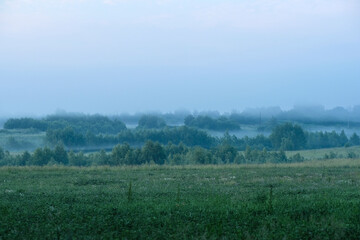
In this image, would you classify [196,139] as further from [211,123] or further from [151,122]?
[211,123]

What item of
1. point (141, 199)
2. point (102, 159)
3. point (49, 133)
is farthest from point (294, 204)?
point (49, 133)

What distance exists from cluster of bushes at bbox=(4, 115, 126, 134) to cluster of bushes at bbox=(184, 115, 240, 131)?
30.1 metres

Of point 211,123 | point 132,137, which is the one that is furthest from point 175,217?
point 211,123

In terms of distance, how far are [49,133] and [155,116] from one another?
6280cm

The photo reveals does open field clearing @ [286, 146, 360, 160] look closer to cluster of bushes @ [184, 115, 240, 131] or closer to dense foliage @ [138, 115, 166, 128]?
cluster of bushes @ [184, 115, 240, 131]

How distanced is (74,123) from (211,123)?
53806 mm

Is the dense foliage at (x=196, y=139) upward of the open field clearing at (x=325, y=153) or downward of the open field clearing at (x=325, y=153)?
upward

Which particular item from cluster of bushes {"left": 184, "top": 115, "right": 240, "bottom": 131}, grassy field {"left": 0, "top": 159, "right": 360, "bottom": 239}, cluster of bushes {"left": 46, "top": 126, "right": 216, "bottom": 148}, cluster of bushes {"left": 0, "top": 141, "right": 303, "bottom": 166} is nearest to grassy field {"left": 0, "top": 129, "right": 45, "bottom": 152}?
cluster of bushes {"left": 46, "top": 126, "right": 216, "bottom": 148}

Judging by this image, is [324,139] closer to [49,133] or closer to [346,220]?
[49,133]

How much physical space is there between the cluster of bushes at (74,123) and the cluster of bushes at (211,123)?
30129 millimetres

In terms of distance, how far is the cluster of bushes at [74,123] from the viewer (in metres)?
140

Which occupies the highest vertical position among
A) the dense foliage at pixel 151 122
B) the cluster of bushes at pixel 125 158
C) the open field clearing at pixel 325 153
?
the dense foliage at pixel 151 122

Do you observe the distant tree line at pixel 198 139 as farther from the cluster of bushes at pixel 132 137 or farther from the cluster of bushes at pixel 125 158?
the cluster of bushes at pixel 125 158

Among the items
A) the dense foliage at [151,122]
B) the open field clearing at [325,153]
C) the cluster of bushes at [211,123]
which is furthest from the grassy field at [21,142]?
the cluster of bushes at [211,123]
